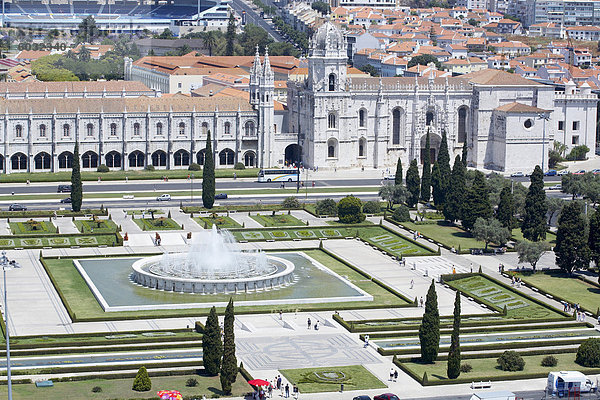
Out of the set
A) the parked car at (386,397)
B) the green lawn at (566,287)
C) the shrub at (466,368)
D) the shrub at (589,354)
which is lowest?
the parked car at (386,397)

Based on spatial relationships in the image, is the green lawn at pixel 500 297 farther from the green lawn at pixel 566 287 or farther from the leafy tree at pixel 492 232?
the leafy tree at pixel 492 232

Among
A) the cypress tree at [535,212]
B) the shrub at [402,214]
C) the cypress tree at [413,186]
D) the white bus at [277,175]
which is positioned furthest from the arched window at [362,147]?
the cypress tree at [535,212]

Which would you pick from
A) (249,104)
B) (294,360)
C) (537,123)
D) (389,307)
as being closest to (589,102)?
(537,123)

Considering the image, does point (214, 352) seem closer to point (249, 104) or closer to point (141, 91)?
point (249, 104)

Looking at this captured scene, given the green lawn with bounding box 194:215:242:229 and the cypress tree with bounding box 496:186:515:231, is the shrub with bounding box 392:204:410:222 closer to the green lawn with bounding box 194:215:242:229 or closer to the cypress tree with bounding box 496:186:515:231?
the cypress tree with bounding box 496:186:515:231

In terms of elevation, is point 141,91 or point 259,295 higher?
point 141,91

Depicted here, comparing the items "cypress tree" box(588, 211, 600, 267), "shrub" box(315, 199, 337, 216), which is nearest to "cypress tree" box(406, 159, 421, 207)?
"shrub" box(315, 199, 337, 216)

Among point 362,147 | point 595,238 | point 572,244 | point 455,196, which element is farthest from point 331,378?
point 362,147
